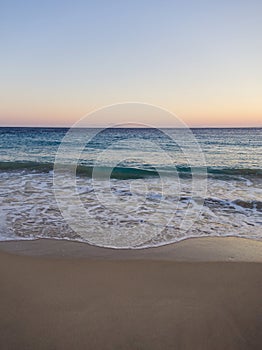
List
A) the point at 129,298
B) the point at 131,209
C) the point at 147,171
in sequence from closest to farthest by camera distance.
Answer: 1. the point at 129,298
2. the point at 131,209
3. the point at 147,171

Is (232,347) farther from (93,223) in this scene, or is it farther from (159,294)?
(93,223)

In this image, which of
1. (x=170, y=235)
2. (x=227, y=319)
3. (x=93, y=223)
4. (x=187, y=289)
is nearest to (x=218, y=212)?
(x=170, y=235)

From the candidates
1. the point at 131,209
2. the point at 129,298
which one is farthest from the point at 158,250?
the point at 131,209

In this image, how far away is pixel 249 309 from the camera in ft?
9.34

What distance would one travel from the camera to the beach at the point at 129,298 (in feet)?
8.15

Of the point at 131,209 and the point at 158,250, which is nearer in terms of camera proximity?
the point at 158,250

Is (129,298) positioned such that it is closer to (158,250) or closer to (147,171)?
(158,250)

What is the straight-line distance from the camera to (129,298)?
3.00 metres

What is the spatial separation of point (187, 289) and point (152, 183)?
7.67m

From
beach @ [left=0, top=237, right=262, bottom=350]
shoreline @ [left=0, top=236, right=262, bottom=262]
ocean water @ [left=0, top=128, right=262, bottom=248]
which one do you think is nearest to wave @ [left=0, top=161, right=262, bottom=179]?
ocean water @ [left=0, top=128, right=262, bottom=248]

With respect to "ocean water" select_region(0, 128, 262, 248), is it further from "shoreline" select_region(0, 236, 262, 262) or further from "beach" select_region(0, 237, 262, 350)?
"beach" select_region(0, 237, 262, 350)

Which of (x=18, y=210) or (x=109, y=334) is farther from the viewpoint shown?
(x=18, y=210)

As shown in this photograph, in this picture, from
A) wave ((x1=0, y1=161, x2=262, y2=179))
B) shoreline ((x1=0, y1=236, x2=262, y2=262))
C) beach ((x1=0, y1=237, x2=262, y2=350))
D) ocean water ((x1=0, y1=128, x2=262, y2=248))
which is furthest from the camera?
wave ((x1=0, y1=161, x2=262, y2=179))

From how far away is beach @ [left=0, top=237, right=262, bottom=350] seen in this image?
2.48 m
